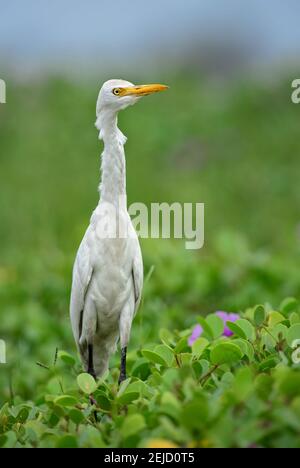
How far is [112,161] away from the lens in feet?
11.0

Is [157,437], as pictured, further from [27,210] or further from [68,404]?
[27,210]

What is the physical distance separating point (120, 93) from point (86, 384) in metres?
1.00

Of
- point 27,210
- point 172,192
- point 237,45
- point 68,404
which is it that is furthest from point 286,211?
point 237,45

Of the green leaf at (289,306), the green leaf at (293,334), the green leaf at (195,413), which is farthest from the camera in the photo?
the green leaf at (289,306)

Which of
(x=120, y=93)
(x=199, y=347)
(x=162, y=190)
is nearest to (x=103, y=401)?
(x=199, y=347)

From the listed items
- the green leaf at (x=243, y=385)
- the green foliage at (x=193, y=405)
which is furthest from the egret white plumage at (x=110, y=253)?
the green leaf at (x=243, y=385)

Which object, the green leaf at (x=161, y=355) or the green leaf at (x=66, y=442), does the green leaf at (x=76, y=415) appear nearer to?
the green leaf at (x=66, y=442)

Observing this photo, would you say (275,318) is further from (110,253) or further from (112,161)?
(112,161)

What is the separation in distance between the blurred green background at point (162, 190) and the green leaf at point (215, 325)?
0.97 ft

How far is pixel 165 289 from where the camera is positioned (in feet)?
18.7

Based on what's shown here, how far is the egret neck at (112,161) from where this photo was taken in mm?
3314

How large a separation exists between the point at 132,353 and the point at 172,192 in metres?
5.95

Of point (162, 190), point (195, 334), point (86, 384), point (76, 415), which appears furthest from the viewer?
point (162, 190)

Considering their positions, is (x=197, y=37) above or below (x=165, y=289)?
above
